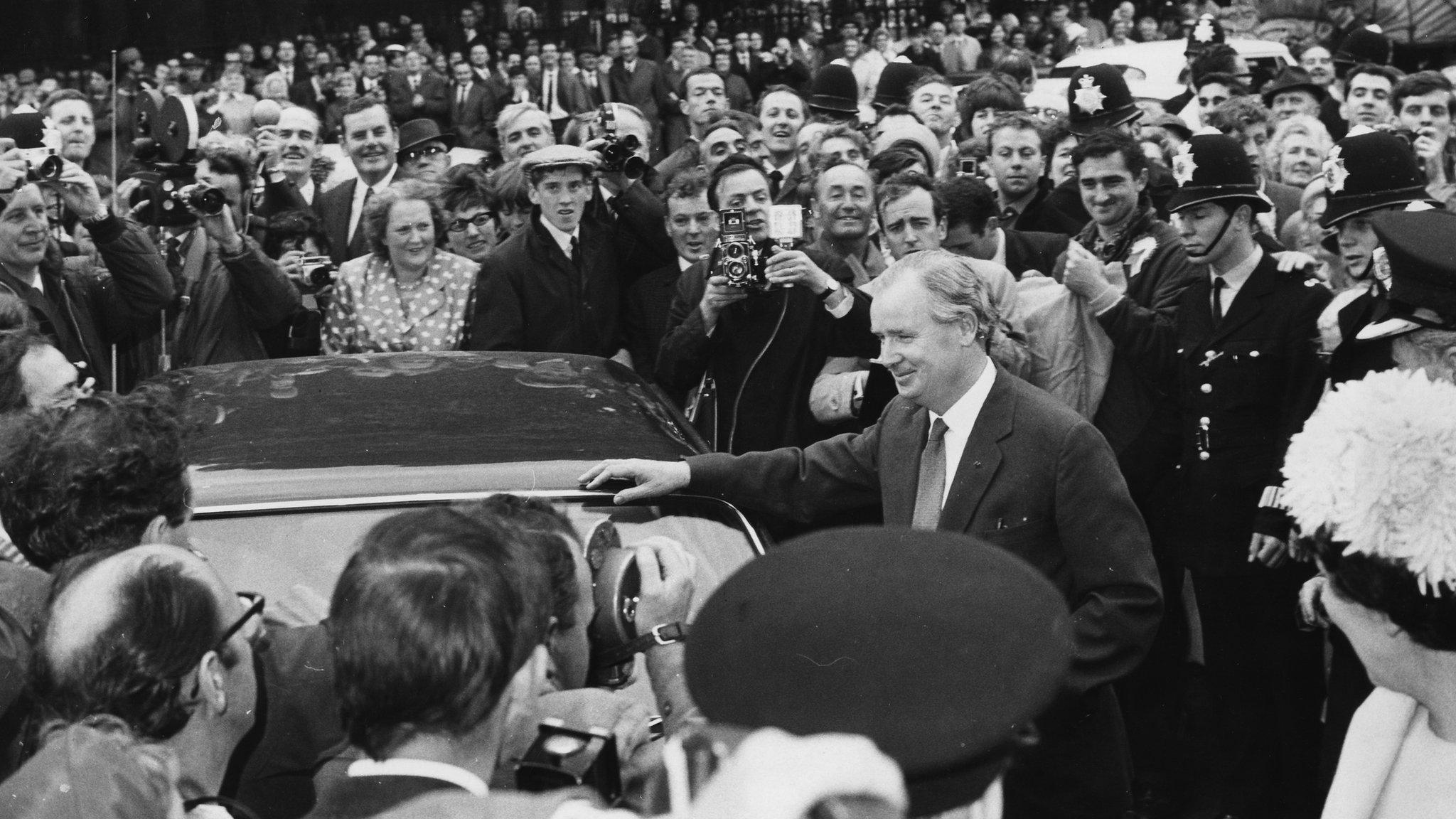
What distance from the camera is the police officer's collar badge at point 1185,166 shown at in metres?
5.77

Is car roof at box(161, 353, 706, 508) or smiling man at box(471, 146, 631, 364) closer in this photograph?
car roof at box(161, 353, 706, 508)

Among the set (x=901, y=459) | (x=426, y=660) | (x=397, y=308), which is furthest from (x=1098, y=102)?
(x=426, y=660)

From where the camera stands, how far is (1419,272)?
4.37 m

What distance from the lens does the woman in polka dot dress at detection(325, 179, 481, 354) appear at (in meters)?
6.77

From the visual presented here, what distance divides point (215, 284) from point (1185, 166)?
3.94 metres

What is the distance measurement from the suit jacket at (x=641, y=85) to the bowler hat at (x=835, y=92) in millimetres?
9021

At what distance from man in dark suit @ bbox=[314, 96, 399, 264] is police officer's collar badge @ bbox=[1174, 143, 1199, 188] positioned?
447 centimetres

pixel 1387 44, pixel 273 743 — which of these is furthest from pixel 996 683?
pixel 1387 44

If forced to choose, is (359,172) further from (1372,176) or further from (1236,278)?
(1372,176)

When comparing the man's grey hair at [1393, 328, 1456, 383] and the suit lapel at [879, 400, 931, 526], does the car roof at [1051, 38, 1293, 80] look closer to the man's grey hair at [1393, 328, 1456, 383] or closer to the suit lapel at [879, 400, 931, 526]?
the man's grey hair at [1393, 328, 1456, 383]

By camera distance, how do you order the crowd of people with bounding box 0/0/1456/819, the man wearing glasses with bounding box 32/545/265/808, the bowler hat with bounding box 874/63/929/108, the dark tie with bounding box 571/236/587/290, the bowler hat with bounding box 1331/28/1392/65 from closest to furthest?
the crowd of people with bounding box 0/0/1456/819 < the man wearing glasses with bounding box 32/545/265/808 < the dark tie with bounding box 571/236/587/290 < the bowler hat with bounding box 874/63/929/108 < the bowler hat with bounding box 1331/28/1392/65

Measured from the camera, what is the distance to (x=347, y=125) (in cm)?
915

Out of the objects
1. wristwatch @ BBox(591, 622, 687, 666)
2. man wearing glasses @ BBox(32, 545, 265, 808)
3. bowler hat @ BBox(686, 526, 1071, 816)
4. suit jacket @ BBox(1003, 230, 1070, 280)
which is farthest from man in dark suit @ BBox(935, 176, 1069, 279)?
bowler hat @ BBox(686, 526, 1071, 816)

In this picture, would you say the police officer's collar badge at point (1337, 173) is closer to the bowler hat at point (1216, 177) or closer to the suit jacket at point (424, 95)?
the bowler hat at point (1216, 177)
